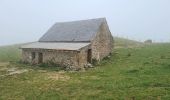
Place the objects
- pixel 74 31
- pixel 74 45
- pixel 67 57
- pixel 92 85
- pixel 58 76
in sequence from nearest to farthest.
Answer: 1. pixel 92 85
2. pixel 58 76
3. pixel 67 57
4. pixel 74 45
5. pixel 74 31

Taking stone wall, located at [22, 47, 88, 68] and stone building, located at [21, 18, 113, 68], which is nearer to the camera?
stone wall, located at [22, 47, 88, 68]

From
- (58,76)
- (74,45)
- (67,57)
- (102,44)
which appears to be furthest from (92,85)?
(102,44)

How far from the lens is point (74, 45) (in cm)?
3058

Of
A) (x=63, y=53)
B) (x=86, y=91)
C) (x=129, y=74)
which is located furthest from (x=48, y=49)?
(x=86, y=91)

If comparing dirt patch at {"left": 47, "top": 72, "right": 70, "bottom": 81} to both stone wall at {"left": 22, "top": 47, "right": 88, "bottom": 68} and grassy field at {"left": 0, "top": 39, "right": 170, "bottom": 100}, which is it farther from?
stone wall at {"left": 22, "top": 47, "right": 88, "bottom": 68}

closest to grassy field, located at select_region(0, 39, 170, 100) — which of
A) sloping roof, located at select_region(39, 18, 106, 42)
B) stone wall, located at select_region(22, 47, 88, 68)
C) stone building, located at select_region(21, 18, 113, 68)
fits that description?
stone wall, located at select_region(22, 47, 88, 68)

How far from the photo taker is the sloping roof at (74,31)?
108ft

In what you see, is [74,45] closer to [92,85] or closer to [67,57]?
[67,57]

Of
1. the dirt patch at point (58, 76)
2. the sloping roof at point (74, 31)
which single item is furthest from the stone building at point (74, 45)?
the dirt patch at point (58, 76)

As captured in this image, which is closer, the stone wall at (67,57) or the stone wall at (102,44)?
the stone wall at (67,57)

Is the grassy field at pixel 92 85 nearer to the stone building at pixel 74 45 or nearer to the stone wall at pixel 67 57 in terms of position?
the stone wall at pixel 67 57

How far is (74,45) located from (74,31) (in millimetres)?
5363

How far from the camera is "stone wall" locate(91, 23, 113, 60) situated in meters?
32.3

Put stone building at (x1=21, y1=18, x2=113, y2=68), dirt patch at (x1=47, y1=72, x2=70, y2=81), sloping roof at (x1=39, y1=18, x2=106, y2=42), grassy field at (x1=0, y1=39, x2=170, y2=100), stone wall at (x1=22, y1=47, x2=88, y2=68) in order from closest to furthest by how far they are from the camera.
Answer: grassy field at (x1=0, y1=39, x2=170, y2=100), dirt patch at (x1=47, y1=72, x2=70, y2=81), stone wall at (x1=22, y1=47, x2=88, y2=68), stone building at (x1=21, y1=18, x2=113, y2=68), sloping roof at (x1=39, y1=18, x2=106, y2=42)
